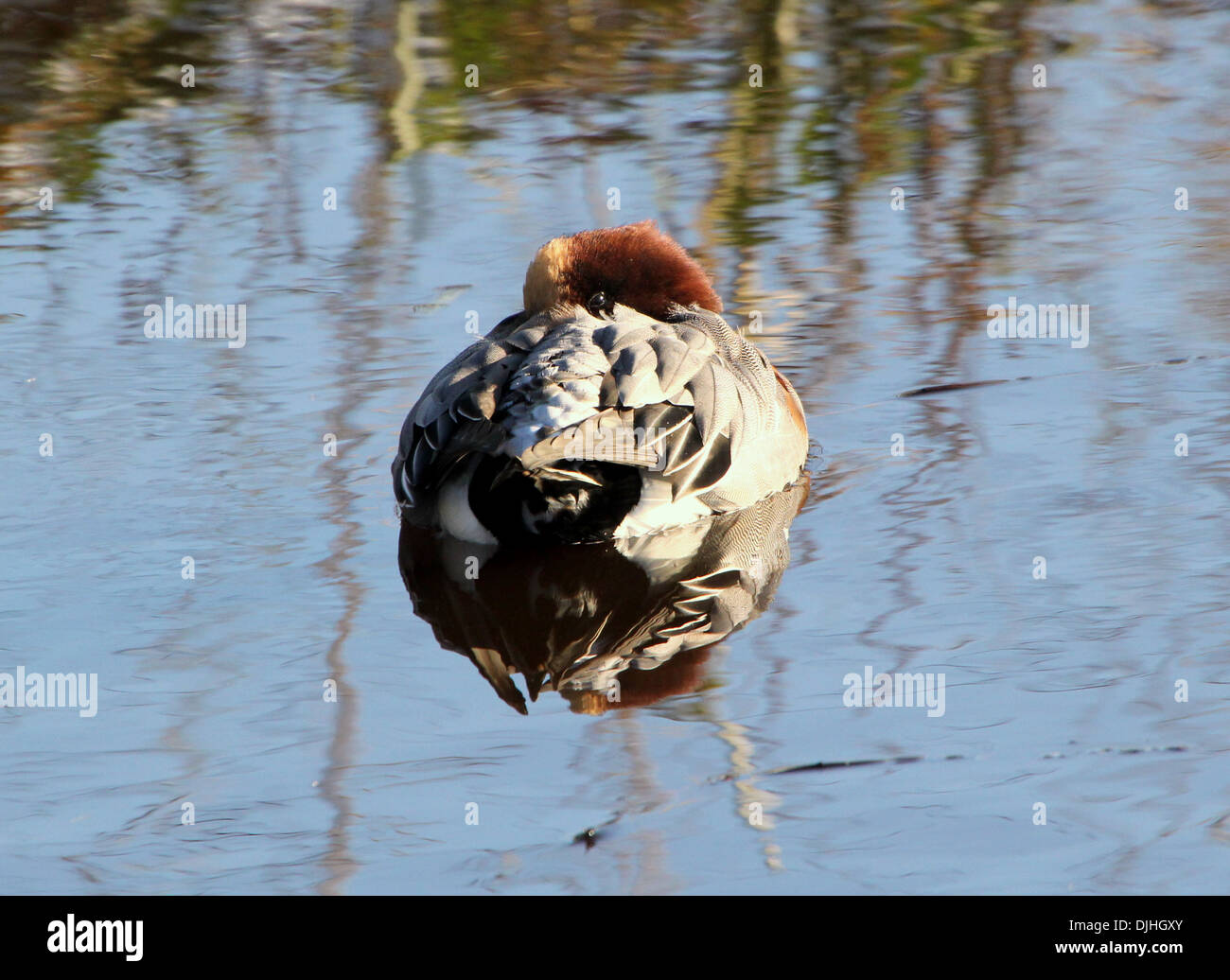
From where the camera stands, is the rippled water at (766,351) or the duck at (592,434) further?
the duck at (592,434)

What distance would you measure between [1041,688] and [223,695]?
8.01ft

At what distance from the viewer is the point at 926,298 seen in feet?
28.4

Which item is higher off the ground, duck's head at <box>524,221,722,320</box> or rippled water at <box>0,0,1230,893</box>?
duck's head at <box>524,221,722,320</box>

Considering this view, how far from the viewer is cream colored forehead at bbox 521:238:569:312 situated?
7.29 metres

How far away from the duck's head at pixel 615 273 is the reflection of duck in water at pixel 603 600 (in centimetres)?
113

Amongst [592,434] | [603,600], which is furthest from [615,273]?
[603,600]

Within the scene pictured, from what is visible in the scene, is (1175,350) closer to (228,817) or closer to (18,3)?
(228,817)

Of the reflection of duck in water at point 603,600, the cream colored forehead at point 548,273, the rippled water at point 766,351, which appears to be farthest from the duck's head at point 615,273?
the reflection of duck in water at point 603,600

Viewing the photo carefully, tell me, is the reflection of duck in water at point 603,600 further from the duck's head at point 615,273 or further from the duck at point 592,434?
the duck's head at point 615,273

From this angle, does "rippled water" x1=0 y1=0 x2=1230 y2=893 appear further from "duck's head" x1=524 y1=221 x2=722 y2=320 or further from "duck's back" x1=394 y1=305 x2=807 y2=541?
"duck's head" x1=524 y1=221 x2=722 y2=320

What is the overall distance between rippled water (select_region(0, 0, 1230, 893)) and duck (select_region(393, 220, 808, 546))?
321 mm

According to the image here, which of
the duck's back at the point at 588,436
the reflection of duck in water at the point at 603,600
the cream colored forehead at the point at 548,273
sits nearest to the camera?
the reflection of duck in water at the point at 603,600

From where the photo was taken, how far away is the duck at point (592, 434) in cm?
610

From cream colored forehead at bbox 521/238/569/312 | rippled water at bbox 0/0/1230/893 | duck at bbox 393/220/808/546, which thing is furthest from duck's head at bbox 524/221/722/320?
rippled water at bbox 0/0/1230/893
